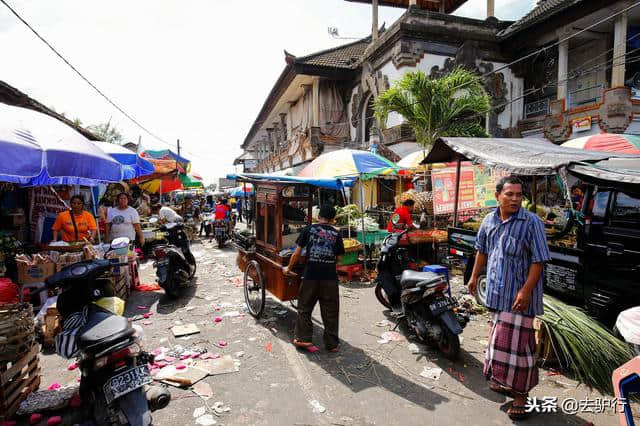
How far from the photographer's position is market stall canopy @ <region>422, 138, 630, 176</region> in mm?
4324

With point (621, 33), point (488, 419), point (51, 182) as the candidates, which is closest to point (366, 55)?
point (621, 33)

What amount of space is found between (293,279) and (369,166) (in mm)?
4118

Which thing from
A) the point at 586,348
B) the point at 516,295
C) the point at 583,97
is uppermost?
the point at 583,97

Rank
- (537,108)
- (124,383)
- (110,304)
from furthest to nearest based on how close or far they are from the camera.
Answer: (537,108)
(110,304)
(124,383)

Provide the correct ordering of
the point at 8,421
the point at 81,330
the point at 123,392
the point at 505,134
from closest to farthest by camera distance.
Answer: the point at 123,392 → the point at 81,330 → the point at 8,421 → the point at 505,134

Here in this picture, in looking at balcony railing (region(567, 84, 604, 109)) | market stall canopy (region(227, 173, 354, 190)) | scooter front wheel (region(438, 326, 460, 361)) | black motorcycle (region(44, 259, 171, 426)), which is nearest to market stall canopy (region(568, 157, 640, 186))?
Result: scooter front wheel (region(438, 326, 460, 361))

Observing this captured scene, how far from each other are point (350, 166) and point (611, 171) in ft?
15.5

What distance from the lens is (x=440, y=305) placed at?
13.0ft

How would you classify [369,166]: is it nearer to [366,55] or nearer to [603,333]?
[603,333]

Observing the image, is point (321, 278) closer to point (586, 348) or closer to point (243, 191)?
point (586, 348)

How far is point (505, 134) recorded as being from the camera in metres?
14.7

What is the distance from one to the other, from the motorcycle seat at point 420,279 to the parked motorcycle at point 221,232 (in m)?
9.43

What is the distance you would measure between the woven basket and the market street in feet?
2.31

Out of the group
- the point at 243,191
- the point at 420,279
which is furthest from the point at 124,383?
the point at 243,191
